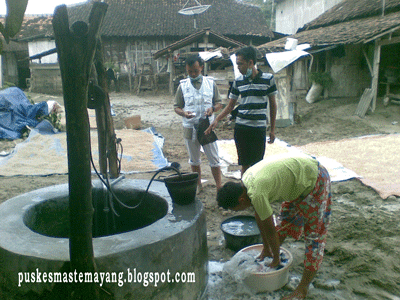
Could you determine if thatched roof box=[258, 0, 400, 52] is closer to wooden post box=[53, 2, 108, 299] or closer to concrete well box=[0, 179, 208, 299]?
concrete well box=[0, 179, 208, 299]

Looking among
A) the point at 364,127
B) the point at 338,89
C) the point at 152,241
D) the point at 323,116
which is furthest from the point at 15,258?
the point at 338,89

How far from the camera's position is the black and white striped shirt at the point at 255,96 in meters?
3.67

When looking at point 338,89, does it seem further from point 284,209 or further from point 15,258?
point 15,258

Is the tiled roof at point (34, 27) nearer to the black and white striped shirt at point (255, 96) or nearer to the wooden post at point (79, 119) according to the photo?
the black and white striped shirt at point (255, 96)

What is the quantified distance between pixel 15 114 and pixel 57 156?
3075mm

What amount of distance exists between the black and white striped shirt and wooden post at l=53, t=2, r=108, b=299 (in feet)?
7.29

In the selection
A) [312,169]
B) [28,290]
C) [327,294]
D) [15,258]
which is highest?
[312,169]

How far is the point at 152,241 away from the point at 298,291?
1194mm

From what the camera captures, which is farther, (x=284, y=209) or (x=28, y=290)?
(x=284, y=209)

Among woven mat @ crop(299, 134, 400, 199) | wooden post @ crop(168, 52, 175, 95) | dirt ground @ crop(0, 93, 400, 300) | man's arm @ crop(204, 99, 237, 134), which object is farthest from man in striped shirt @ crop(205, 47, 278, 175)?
wooden post @ crop(168, 52, 175, 95)

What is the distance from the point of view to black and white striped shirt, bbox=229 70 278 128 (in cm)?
367

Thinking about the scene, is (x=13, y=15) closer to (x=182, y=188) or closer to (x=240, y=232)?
(x=182, y=188)

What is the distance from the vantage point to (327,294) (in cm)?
261

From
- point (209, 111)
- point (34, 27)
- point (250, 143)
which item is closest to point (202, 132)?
point (209, 111)
